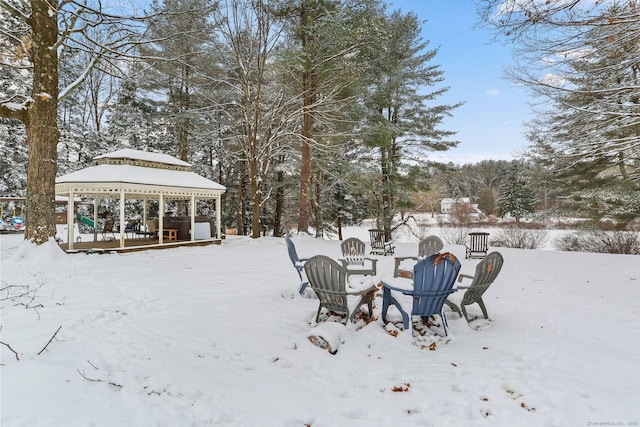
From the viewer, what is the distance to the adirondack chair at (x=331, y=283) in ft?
11.0

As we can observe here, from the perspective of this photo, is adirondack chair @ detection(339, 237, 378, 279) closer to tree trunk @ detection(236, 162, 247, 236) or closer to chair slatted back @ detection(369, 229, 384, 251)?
chair slatted back @ detection(369, 229, 384, 251)

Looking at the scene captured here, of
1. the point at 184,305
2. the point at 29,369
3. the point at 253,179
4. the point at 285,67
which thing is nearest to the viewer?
the point at 29,369

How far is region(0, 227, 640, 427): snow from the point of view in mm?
2014

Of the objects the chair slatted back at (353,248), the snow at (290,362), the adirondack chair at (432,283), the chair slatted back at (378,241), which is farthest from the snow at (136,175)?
the adirondack chair at (432,283)

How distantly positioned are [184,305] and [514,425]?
373 cm

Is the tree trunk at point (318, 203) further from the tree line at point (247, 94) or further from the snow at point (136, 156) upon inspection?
the snow at point (136, 156)

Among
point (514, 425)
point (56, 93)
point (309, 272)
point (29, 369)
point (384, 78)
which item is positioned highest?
point (384, 78)

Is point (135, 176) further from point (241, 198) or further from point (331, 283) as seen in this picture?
point (331, 283)

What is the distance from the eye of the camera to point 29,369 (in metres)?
2.27

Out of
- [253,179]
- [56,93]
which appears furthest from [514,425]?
[253,179]

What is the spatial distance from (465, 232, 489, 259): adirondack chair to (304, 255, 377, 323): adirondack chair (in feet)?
20.7

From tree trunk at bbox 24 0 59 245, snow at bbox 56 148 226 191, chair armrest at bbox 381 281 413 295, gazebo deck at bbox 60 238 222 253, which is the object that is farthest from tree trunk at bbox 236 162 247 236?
chair armrest at bbox 381 281 413 295

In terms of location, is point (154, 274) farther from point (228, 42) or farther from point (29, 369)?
point (228, 42)

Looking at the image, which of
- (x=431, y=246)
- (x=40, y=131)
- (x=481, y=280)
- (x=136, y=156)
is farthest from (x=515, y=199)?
(x=40, y=131)
